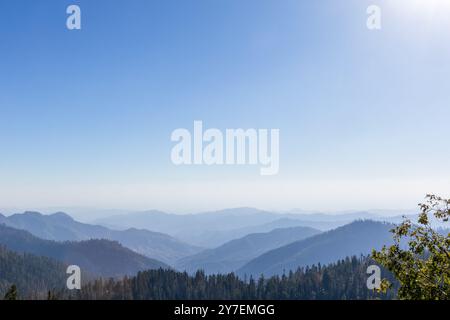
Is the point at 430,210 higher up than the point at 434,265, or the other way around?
the point at 430,210
